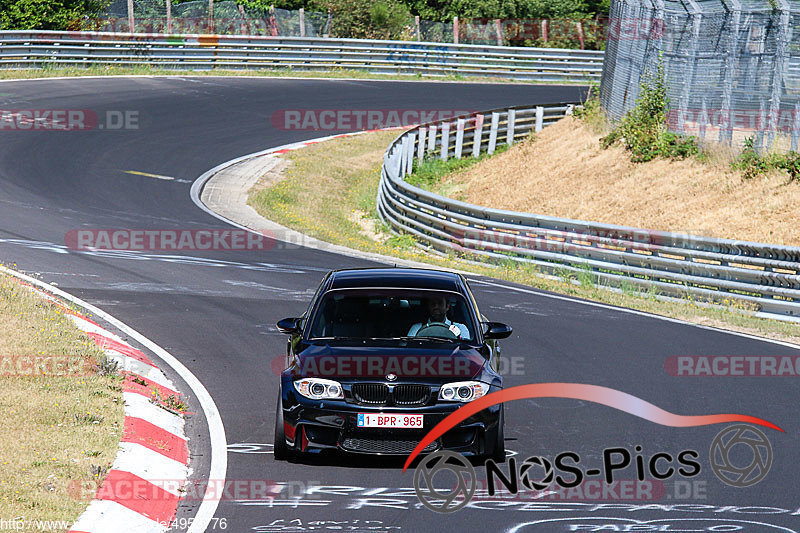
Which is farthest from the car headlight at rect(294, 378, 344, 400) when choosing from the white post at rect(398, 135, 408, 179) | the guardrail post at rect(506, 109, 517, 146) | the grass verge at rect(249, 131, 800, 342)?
the guardrail post at rect(506, 109, 517, 146)

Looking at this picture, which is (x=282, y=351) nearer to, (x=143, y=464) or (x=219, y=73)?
(x=143, y=464)

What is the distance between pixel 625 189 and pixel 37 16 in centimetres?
3093

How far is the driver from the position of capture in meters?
9.44

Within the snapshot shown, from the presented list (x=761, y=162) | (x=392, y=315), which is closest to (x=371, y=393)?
(x=392, y=315)

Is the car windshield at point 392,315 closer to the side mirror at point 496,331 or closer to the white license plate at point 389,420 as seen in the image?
the side mirror at point 496,331

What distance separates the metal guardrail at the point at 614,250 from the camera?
16.3 metres

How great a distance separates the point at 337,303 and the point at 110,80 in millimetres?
33708

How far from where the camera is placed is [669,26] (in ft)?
87.9

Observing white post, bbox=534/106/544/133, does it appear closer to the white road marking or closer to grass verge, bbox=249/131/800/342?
grass verge, bbox=249/131/800/342

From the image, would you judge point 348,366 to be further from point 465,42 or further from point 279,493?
point 465,42

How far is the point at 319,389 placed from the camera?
8430 mm

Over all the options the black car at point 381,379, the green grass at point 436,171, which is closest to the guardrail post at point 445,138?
the green grass at point 436,171

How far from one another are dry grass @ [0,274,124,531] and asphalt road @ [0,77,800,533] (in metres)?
0.80

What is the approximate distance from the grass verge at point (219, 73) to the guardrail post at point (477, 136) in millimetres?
11576
